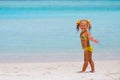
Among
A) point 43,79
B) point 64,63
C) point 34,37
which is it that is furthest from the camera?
point 34,37

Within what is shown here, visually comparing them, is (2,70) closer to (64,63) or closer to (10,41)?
(64,63)

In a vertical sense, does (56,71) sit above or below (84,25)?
below

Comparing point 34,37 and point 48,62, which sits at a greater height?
point 34,37

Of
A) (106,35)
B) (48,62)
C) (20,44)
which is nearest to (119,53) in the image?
(48,62)

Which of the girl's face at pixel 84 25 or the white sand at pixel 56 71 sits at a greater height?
the girl's face at pixel 84 25

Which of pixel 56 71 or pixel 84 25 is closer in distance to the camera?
pixel 84 25

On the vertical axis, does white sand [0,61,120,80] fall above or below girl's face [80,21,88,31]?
below

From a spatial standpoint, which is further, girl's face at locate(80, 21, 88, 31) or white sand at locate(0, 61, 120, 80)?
girl's face at locate(80, 21, 88, 31)

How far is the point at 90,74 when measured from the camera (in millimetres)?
5480

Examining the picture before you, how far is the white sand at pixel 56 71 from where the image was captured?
527 centimetres

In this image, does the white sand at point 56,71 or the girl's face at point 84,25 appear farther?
the girl's face at point 84,25

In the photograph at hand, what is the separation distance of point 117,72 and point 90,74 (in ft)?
1.22

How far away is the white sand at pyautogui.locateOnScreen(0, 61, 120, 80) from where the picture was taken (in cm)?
527

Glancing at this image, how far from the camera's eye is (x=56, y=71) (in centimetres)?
580
